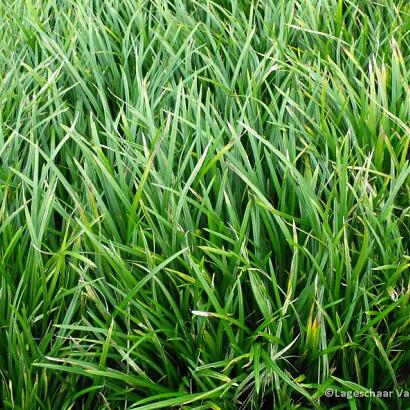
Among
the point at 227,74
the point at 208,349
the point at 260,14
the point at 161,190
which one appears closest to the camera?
the point at 208,349

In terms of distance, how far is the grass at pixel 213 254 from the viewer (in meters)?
1.19

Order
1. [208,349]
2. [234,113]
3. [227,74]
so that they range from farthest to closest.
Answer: [227,74] → [234,113] → [208,349]

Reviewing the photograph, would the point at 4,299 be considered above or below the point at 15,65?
below

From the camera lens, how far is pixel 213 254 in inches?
49.7

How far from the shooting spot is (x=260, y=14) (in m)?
1.95

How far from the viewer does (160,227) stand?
1.29 m

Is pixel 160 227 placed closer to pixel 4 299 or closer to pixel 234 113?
pixel 4 299

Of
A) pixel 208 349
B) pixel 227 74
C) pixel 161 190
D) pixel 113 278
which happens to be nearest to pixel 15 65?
pixel 227 74

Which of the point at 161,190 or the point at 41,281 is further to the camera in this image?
the point at 161,190

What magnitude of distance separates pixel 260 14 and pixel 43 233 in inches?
39.9

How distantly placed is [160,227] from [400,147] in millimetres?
534

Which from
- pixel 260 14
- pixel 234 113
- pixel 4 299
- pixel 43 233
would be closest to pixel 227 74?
pixel 234 113

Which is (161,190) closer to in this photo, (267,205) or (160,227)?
(160,227)

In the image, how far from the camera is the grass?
3.89 feet
